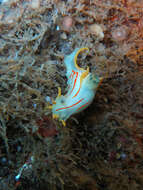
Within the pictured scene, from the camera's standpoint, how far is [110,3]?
229 centimetres

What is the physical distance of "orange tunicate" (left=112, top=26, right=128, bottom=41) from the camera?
7.78 feet

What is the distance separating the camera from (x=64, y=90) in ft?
7.95

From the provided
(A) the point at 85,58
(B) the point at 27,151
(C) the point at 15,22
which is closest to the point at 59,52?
(A) the point at 85,58

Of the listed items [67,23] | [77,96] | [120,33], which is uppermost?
[67,23]

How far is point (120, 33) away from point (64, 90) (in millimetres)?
1297

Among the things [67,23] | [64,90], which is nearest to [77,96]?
[64,90]

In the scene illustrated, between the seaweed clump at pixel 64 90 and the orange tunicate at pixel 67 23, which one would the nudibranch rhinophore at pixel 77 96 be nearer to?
the seaweed clump at pixel 64 90

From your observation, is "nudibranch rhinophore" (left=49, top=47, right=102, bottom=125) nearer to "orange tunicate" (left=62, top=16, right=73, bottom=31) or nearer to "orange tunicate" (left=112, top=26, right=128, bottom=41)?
"orange tunicate" (left=62, top=16, right=73, bottom=31)

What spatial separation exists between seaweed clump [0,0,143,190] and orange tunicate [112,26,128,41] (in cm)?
2

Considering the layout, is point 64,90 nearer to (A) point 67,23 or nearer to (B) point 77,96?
(B) point 77,96

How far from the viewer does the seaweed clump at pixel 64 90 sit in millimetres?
2227

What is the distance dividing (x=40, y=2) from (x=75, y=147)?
235 centimetres

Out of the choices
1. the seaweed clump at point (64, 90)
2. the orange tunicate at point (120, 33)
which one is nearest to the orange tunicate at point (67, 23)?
the seaweed clump at point (64, 90)

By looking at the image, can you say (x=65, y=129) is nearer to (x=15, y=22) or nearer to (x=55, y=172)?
(x=55, y=172)
